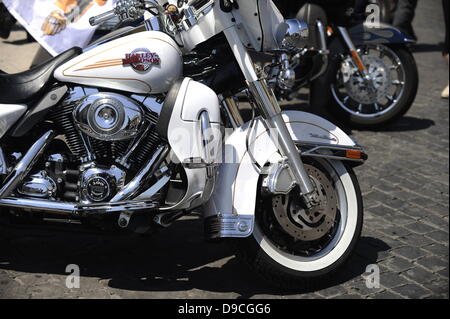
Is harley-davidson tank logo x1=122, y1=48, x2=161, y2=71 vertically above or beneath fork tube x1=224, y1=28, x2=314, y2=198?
above

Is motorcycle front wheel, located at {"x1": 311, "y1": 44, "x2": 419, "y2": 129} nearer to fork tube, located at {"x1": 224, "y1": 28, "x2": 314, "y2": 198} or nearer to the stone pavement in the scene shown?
the stone pavement

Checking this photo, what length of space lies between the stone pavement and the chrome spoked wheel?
55.3 inches

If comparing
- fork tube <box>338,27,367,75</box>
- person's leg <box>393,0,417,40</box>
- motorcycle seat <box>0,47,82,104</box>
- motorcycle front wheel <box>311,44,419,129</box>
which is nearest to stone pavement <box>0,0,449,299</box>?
motorcycle seat <box>0,47,82,104</box>

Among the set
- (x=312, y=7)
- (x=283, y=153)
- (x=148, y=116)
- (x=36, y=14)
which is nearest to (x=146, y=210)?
(x=148, y=116)

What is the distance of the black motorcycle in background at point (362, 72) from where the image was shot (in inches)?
269

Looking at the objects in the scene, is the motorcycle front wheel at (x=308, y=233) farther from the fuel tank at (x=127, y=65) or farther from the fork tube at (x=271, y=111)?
the fuel tank at (x=127, y=65)

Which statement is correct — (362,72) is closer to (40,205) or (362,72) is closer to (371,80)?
(371,80)

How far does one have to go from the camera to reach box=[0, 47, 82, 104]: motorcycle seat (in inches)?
147

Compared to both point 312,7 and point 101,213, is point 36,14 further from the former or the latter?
point 312,7

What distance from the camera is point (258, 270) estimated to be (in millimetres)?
3912

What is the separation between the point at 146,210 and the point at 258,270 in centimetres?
68

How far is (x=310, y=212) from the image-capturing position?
404 centimetres

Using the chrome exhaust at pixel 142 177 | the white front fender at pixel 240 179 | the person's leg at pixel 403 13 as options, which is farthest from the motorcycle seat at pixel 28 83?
the person's leg at pixel 403 13

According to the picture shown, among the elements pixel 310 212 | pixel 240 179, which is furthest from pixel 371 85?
pixel 240 179
